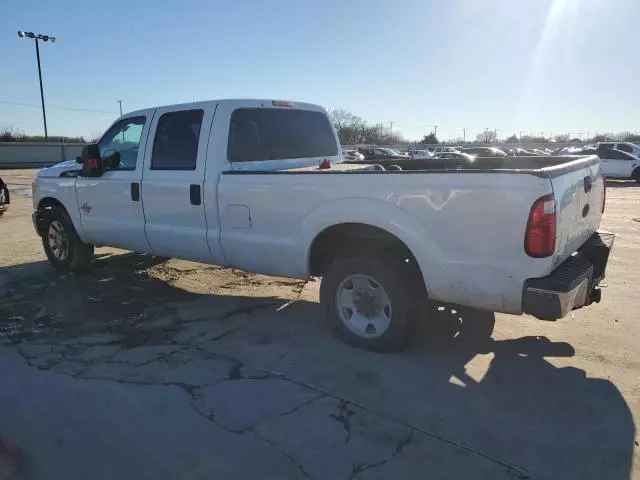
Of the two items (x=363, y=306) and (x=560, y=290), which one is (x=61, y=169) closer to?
(x=363, y=306)

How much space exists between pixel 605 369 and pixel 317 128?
3829 mm

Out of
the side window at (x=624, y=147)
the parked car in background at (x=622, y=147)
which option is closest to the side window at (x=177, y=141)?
the parked car in background at (x=622, y=147)

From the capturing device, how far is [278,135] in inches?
216

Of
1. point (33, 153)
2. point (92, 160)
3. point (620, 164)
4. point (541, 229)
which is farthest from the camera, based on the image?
point (33, 153)

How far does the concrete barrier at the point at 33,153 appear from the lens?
4744cm

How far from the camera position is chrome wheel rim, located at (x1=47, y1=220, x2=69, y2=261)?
6895 millimetres

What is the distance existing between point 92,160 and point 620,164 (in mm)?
23490

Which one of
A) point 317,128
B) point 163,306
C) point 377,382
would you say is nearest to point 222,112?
point 317,128

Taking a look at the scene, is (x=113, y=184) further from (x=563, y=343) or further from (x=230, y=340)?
(x=563, y=343)

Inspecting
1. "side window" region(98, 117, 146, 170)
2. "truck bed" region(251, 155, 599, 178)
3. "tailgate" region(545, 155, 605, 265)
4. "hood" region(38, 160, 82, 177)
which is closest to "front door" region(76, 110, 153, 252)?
"side window" region(98, 117, 146, 170)

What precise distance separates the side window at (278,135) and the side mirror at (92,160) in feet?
6.61

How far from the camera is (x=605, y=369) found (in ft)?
12.8

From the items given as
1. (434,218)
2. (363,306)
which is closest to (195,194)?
(363,306)

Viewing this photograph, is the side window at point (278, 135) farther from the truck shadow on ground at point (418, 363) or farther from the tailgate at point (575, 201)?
the tailgate at point (575, 201)
